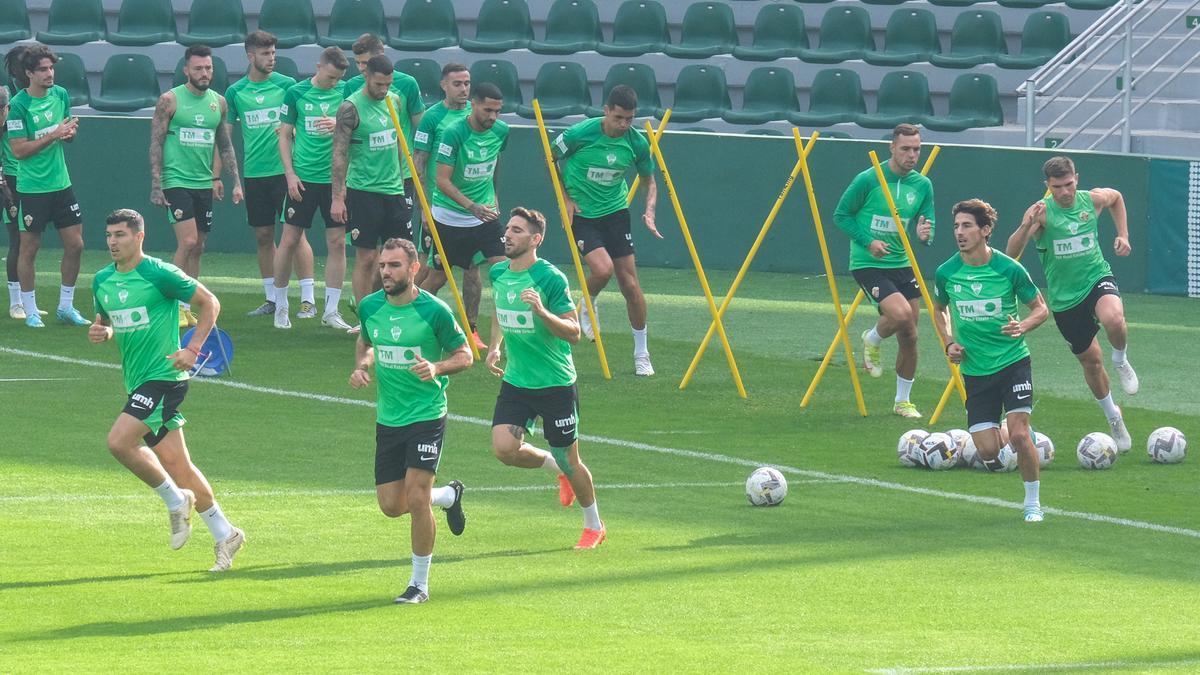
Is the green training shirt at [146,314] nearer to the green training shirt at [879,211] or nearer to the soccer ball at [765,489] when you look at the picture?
the soccer ball at [765,489]

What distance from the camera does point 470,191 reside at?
17328 millimetres

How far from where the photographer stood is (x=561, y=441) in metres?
11.1

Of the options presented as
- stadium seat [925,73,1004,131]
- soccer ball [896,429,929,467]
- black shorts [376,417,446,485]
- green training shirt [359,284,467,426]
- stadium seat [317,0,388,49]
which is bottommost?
stadium seat [925,73,1004,131]

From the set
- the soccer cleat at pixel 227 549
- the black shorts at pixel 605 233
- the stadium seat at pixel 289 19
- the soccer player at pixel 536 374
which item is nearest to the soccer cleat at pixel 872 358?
the black shorts at pixel 605 233

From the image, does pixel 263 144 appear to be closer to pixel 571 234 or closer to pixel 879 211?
pixel 571 234

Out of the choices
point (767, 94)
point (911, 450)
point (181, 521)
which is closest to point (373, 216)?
point (911, 450)

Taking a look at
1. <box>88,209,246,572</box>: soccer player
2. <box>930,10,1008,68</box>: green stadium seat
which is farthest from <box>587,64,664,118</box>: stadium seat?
<box>88,209,246,572</box>: soccer player

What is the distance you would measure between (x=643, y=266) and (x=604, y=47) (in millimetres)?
4229

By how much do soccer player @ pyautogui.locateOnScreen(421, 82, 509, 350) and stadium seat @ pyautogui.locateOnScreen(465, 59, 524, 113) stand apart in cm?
943

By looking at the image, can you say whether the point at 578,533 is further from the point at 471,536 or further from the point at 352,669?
the point at 352,669

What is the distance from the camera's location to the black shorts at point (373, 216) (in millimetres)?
18219

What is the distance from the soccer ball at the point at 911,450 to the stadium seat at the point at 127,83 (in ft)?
52.6

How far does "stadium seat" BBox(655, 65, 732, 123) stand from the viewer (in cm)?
2723

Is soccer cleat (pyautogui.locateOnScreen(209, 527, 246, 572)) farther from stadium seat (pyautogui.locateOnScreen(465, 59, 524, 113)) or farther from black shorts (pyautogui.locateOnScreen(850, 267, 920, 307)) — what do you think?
stadium seat (pyautogui.locateOnScreen(465, 59, 524, 113))
